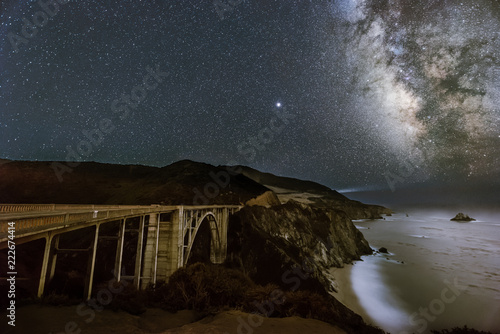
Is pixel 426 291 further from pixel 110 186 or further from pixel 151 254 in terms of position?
pixel 110 186

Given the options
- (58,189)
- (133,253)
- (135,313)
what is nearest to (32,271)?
(133,253)

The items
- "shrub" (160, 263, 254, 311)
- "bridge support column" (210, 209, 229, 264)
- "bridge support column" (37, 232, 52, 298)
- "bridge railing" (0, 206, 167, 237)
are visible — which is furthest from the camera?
"bridge support column" (210, 209, 229, 264)

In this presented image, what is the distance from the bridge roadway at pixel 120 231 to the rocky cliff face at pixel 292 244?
3.06 m

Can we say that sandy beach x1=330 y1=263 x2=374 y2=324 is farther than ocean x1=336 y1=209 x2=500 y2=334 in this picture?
Yes

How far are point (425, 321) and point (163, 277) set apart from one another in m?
20.9

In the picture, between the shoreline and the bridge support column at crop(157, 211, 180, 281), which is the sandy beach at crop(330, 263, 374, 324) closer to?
the shoreline

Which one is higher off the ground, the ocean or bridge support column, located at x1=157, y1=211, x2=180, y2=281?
bridge support column, located at x1=157, y1=211, x2=180, y2=281

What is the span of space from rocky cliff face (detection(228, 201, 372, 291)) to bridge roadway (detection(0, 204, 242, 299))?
3062 millimetres

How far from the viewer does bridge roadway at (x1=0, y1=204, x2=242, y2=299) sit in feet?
19.5

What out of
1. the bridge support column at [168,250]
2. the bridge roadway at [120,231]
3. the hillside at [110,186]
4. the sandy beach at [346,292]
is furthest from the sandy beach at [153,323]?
the hillside at [110,186]

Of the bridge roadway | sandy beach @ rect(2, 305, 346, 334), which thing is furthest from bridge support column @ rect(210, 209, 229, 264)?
sandy beach @ rect(2, 305, 346, 334)

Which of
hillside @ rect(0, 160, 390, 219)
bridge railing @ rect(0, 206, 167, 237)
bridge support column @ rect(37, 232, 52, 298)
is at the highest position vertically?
hillside @ rect(0, 160, 390, 219)

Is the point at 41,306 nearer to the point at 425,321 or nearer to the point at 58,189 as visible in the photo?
the point at 425,321

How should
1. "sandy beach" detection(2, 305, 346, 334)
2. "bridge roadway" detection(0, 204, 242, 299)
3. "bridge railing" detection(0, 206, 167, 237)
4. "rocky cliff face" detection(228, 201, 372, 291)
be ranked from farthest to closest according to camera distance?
1. "rocky cliff face" detection(228, 201, 372, 291)
2. "sandy beach" detection(2, 305, 346, 334)
3. "bridge roadway" detection(0, 204, 242, 299)
4. "bridge railing" detection(0, 206, 167, 237)
